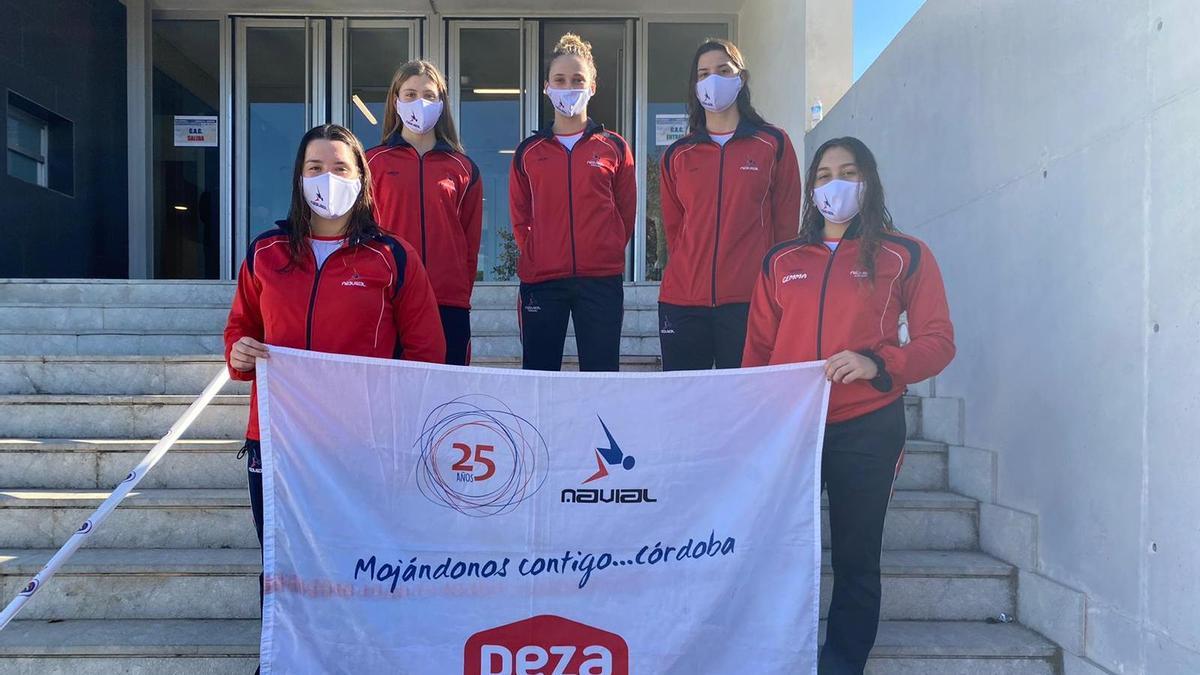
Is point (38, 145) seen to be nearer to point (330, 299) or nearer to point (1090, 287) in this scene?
point (330, 299)

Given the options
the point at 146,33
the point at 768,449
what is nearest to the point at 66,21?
the point at 146,33

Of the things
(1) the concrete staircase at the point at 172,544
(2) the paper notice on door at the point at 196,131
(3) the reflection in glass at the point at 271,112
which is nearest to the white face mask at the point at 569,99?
(1) the concrete staircase at the point at 172,544

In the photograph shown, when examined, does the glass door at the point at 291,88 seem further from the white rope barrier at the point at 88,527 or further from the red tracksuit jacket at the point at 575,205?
the white rope barrier at the point at 88,527

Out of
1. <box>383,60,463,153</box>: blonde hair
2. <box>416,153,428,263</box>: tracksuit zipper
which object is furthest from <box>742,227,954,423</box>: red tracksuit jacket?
<box>383,60,463,153</box>: blonde hair

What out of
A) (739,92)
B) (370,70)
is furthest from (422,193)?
(370,70)

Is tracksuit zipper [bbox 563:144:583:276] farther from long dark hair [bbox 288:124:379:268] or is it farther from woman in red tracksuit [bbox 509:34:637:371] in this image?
long dark hair [bbox 288:124:379:268]

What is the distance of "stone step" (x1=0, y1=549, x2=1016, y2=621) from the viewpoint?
10.5ft

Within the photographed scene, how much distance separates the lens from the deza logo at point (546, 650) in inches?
101

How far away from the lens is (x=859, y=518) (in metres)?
2.58

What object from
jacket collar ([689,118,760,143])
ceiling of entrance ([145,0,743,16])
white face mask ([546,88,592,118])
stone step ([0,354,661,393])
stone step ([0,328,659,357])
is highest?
ceiling of entrance ([145,0,743,16])

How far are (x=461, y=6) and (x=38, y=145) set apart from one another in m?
4.19

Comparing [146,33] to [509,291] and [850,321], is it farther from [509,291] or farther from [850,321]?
[850,321]

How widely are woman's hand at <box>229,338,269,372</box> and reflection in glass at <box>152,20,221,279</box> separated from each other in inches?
273

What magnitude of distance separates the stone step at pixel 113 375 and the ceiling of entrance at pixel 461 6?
5.54m
